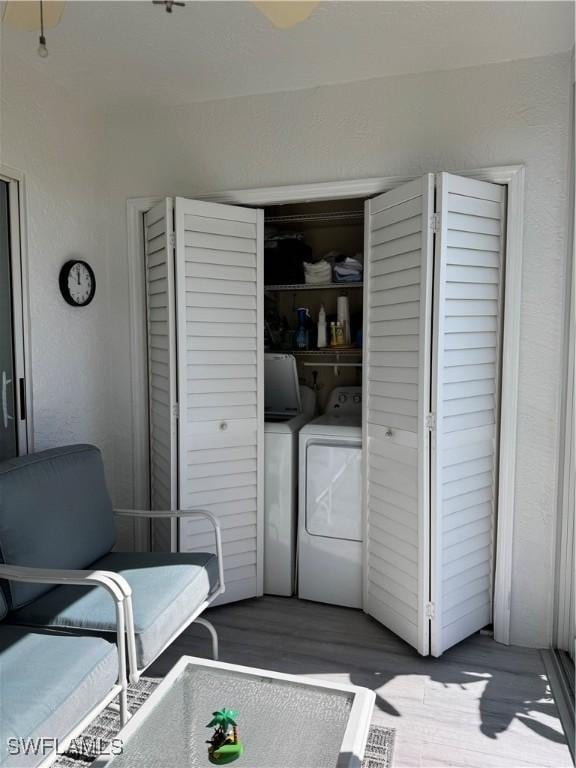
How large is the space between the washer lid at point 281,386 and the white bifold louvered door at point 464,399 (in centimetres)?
108

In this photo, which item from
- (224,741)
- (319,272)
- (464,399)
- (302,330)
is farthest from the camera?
(302,330)

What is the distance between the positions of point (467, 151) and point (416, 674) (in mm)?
2353

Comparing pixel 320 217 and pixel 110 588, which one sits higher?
pixel 320 217

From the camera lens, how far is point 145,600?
77.5 inches

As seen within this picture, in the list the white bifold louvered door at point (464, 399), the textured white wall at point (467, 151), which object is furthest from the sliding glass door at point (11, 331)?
the white bifold louvered door at point (464, 399)

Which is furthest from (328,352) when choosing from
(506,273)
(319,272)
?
(506,273)

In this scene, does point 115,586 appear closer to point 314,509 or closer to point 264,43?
point 314,509

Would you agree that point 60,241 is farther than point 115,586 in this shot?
Yes

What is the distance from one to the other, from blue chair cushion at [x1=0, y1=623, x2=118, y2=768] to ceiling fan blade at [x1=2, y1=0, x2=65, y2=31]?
2239mm

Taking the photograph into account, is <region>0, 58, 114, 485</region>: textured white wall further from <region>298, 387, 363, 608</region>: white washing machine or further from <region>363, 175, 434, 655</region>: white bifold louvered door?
<region>363, 175, 434, 655</region>: white bifold louvered door

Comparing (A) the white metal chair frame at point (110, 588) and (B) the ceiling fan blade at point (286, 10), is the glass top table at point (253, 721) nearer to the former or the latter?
(A) the white metal chair frame at point (110, 588)

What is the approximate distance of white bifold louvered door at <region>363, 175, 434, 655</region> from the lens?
95.0 inches

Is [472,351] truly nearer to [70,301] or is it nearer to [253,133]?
[253,133]

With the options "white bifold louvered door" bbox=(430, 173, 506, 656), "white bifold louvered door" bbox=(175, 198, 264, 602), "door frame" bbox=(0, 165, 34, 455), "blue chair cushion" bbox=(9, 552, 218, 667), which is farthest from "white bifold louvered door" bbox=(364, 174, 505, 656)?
"door frame" bbox=(0, 165, 34, 455)
